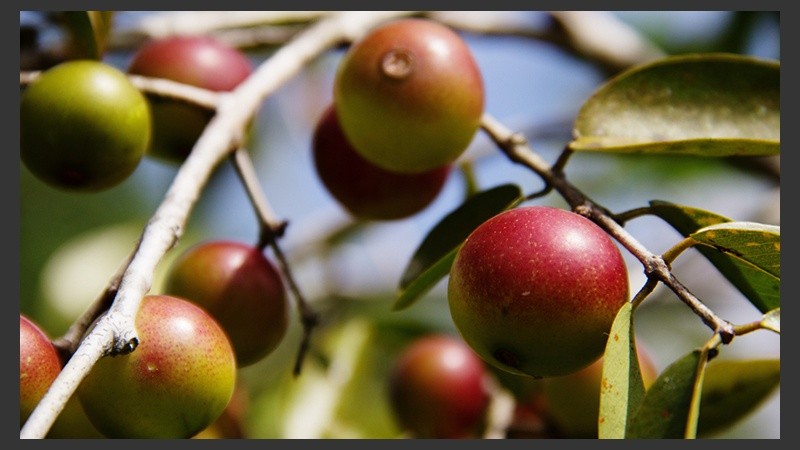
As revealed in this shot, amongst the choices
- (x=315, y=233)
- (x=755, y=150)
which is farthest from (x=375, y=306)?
(x=755, y=150)

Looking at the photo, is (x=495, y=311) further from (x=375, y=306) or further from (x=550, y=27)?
(x=375, y=306)

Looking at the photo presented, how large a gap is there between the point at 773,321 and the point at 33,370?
0.83 meters

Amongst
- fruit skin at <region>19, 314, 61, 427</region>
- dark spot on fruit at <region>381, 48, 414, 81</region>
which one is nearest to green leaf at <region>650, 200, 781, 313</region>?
dark spot on fruit at <region>381, 48, 414, 81</region>

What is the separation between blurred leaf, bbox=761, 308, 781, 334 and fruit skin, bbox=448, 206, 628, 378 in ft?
0.50

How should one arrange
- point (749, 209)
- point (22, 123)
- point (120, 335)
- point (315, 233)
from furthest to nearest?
1. point (315, 233)
2. point (749, 209)
3. point (22, 123)
4. point (120, 335)

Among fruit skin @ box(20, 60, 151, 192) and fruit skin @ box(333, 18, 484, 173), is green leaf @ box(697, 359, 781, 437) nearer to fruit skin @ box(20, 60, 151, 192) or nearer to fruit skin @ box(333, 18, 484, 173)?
fruit skin @ box(333, 18, 484, 173)

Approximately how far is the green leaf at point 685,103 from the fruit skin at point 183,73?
27.9 inches

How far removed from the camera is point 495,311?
106 centimetres

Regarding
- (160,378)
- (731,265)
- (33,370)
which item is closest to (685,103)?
(731,265)

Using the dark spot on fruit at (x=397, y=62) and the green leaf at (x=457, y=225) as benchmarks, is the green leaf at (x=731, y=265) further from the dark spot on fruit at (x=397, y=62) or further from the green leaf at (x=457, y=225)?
the dark spot on fruit at (x=397, y=62)

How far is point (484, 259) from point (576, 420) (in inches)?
32.1

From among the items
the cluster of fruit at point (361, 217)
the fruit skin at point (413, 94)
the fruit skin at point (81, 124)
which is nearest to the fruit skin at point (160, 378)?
the cluster of fruit at point (361, 217)

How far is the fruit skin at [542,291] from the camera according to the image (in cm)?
105

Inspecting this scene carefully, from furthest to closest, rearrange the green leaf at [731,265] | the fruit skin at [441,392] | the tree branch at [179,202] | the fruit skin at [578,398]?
1. the fruit skin at [441,392]
2. the fruit skin at [578,398]
3. the green leaf at [731,265]
4. the tree branch at [179,202]
